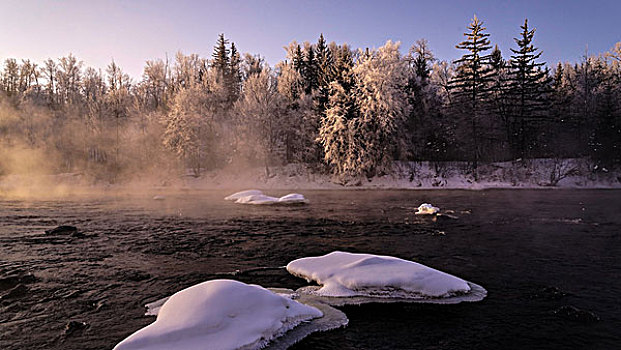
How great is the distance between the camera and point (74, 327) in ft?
21.6

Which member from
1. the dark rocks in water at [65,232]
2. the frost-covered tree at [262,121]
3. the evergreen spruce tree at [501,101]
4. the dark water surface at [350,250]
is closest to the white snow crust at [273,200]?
the dark water surface at [350,250]

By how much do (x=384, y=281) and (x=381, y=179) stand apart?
1485 inches

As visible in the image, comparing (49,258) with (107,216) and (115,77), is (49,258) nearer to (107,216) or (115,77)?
(107,216)

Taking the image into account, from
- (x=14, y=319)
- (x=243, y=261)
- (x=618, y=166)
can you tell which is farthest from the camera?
(x=618, y=166)

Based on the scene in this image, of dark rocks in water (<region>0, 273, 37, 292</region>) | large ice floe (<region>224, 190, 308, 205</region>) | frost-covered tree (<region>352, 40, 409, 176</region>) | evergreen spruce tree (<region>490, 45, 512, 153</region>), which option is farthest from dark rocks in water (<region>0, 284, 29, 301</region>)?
evergreen spruce tree (<region>490, 45, 512, 153</region>)

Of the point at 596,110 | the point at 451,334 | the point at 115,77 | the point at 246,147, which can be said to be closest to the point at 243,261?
the point at 451,334

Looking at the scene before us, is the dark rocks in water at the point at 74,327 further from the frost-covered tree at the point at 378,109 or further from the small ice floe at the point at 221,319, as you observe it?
the frost-covered tree at the point at 378,109

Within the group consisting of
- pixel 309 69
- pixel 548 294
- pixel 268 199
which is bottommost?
pixel 548 294

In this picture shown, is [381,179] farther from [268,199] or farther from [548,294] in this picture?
[548,294]

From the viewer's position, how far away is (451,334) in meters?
6.29

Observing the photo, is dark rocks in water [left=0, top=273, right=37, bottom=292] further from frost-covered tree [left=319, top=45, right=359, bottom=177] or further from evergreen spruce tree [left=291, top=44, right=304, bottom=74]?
evergreen spruce tree [left=291, top=44, right=304, bottom=74]

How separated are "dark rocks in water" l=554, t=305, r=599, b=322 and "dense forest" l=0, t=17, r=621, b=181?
35900 millimetres

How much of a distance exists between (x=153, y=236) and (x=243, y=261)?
6072 mm

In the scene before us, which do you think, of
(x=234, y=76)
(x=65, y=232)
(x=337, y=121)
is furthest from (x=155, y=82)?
(x=65, y=232)
